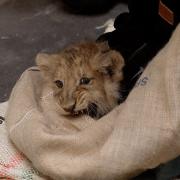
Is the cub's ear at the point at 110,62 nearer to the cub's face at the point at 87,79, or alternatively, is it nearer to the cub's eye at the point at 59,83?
the cub's face at the point at 87,79

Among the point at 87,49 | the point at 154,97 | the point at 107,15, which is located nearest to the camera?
the point at 154,97

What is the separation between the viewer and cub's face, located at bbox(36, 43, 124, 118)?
4.25 ft

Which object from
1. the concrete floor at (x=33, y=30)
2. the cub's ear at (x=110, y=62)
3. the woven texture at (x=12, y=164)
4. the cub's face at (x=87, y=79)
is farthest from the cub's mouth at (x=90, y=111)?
the concrete floor at (x=33, y=30)

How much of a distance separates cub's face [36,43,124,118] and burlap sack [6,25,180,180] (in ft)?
0.21

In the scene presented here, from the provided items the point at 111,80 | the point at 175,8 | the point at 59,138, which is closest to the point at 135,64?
the point at 111,80

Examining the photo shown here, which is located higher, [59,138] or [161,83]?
[161,83]

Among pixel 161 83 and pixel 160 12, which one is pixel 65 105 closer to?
pixel 161 83

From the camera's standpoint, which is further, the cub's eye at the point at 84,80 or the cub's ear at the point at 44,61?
the cub's ear at the point at 44,61

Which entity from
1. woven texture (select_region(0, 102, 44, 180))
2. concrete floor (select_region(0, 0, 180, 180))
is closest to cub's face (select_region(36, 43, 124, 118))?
woven texture (select_region(0, 102, 44, 180))

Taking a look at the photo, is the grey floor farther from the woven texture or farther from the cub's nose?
the cub's nose

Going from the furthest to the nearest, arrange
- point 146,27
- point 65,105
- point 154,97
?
point 146,27, point 65,105, point 154,97

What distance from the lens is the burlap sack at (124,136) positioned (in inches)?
43.6

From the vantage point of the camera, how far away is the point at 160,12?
138 centimetres

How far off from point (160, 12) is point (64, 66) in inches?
14.2
